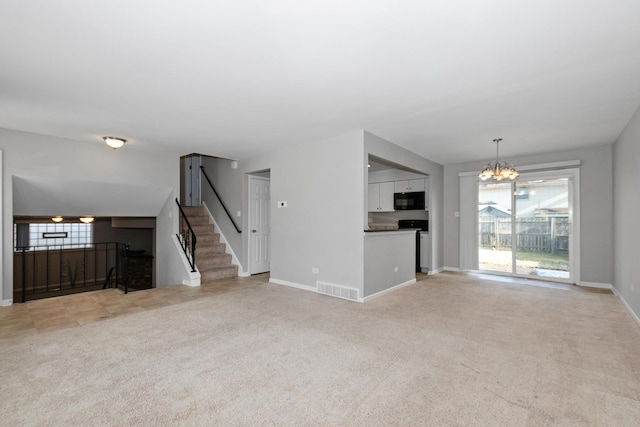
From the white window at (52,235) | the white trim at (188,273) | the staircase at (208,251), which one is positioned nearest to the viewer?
the white trim at (188,273)

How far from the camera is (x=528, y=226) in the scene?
20.9ft

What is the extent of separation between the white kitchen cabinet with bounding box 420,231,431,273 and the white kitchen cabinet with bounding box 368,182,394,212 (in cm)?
105

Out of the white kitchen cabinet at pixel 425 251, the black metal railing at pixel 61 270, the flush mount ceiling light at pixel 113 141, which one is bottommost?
the black metal railing at pixel 61 270

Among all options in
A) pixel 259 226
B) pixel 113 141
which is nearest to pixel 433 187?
pixel 259 226

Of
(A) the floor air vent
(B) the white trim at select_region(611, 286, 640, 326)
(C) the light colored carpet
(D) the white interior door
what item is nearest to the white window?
(D) the white interior door

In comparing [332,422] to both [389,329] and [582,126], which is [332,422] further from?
[582,126]

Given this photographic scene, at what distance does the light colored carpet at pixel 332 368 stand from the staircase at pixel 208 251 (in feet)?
6.42

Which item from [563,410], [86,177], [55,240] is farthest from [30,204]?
[563,410]

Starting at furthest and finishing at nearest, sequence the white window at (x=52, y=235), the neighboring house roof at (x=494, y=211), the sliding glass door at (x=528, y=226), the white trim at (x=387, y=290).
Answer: the white window at (x=52, y=235) → the neighboring house roof at (x=494, y=211) → the sliding glass door at (x=528, y=226) → the white trim at (x=387, y=290)

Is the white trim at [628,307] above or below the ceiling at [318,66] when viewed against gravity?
below

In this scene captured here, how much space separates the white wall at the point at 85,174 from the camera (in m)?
4.45

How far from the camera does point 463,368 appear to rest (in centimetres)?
255

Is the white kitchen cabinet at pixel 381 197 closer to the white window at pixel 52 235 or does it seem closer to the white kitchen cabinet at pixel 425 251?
the white kitchen cabinet at pixel 425 251

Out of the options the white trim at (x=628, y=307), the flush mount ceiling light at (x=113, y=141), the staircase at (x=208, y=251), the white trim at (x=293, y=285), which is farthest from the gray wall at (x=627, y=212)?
the flush mount ceiling light at (x=113, y=141)
